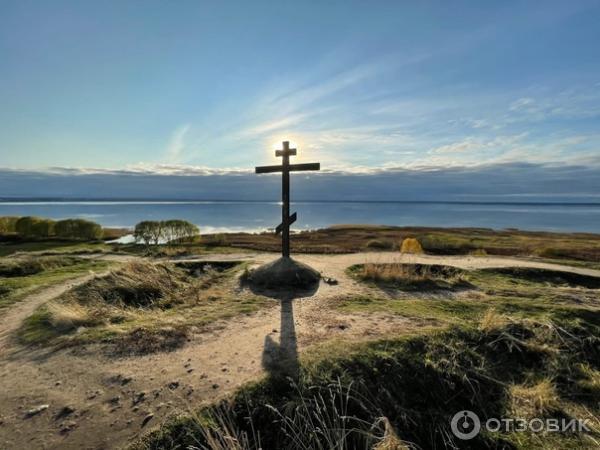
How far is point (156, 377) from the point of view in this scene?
474cm

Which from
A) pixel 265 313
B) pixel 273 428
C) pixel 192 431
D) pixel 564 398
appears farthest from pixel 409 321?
pixel 192 431

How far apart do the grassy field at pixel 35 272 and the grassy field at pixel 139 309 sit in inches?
74.0

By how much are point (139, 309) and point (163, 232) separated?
1703 cm

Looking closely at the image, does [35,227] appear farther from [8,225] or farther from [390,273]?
[390,273]

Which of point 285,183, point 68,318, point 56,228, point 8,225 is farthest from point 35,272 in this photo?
point 8,225

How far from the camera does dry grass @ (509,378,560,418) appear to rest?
4.57 metres

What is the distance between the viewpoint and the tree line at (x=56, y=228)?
28.1 m

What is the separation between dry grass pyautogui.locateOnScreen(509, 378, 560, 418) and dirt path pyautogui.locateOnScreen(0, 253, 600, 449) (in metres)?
2.06

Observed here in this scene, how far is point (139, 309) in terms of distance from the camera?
26.8 ft

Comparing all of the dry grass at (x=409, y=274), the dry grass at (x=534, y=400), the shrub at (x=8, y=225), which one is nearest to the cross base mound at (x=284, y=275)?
the dry grass at (x=409, y=274)

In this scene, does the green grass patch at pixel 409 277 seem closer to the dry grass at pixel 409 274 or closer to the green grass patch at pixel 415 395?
the dry grass at pixel 409 274

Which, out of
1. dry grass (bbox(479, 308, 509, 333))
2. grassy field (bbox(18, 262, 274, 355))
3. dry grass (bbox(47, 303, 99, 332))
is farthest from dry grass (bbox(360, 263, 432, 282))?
dry grass (bbox(47, 303, 99, 332))

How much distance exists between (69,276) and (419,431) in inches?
476

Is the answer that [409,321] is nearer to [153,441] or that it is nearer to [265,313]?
[265,313]
